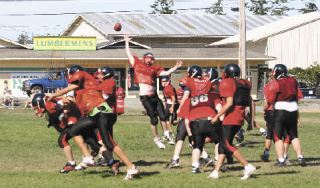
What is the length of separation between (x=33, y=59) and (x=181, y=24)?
24.5 meters

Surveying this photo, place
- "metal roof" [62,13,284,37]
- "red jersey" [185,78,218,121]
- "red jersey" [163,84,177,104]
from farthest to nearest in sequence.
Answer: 1. "metal roof" [62,13,284,37]
2. "red jersey" [163,84,177,104]
3. "red jersey" [185,78,218,121]

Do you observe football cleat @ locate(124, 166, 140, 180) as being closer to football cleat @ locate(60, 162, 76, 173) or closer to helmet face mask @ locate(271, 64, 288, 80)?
football cleat @ locate(60, 162, 76, 173)

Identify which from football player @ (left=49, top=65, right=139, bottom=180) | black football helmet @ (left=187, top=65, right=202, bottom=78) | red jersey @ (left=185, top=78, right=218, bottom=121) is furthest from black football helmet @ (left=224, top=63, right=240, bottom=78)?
football player @ (left=49, top=65, right=139, bottom=180)

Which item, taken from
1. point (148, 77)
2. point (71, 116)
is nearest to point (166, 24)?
point (148, 77)

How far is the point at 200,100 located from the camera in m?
11.2

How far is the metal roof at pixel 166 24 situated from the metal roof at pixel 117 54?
10836 millimetres

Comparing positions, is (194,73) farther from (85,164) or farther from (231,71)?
(85,164)

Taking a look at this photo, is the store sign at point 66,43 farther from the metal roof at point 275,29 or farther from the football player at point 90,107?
the football player at point 90,107

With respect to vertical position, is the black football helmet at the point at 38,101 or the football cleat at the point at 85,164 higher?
the black football helmet at the point at 38,101

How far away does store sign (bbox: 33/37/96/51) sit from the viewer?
2133 inches

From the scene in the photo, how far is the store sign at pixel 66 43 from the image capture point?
54188 millimetres

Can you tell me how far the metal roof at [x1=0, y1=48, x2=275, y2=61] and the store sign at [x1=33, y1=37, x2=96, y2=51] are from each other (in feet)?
2.93

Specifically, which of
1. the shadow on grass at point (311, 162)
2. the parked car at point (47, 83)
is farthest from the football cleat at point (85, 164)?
the parked car at point (47, 83)

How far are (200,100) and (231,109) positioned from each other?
63cm
